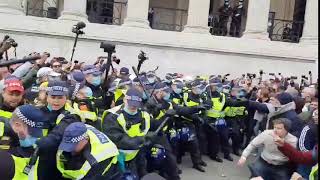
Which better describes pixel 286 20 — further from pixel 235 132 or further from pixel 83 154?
pixel 83 154

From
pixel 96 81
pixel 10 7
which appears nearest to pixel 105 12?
pixel 10 7

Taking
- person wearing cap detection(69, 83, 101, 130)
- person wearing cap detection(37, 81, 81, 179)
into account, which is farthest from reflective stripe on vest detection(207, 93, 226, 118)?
person wearing cap detection(37, 81, 81, 179)

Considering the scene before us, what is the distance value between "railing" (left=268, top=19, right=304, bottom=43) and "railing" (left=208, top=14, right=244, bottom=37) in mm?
1442

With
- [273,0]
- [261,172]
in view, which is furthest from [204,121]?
[273,0]

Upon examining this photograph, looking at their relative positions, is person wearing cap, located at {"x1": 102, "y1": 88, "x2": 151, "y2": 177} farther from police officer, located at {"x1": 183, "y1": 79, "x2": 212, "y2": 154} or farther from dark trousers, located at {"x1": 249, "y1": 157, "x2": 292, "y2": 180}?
police officer, located at {"x1": 183, "y1": 79, "x2": 212, "y2": 154}

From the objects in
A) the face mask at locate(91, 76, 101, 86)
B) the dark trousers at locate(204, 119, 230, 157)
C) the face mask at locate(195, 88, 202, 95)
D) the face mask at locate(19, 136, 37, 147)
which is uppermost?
the face mask at locate(91, 76, 101, 86)

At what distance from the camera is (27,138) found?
15.8 ft

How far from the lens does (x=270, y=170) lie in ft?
23.3

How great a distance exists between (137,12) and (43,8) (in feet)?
14.3

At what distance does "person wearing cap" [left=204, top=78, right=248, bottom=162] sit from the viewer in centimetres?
1068

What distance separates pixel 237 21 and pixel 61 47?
7771 mm

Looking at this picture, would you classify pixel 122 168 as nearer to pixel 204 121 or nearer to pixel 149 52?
pixel 204 121

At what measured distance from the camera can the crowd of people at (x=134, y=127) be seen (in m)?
4.87

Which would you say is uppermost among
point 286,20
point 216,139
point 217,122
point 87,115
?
point 286,20
